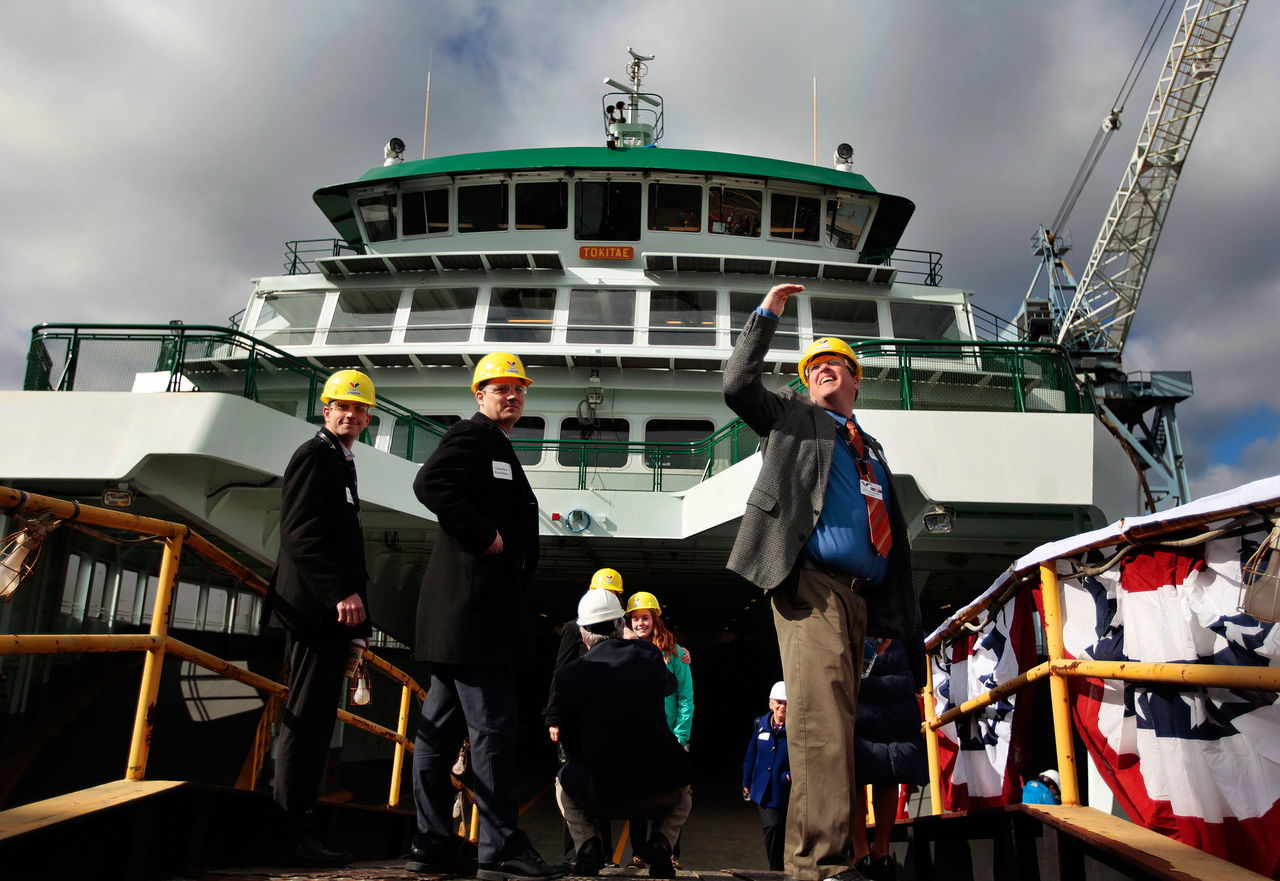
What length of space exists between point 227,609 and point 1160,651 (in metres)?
12.9

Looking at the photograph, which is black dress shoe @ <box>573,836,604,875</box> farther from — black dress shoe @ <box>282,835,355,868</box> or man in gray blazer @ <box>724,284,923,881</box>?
man in gray blazer @ <box>724,284,923,881</box>

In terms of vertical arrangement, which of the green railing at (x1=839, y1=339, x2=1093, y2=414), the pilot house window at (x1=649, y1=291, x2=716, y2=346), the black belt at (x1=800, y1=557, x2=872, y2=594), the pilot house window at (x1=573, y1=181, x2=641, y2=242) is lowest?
the black belt at (x1=800, y1=557, x2=872, y2=594)

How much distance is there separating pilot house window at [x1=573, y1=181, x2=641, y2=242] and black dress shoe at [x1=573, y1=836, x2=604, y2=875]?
46.6 ft

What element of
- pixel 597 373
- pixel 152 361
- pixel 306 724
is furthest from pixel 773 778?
pixel 597 373

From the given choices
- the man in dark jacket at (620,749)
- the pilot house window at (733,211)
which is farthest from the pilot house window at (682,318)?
the man in dark jacket at (620,749)

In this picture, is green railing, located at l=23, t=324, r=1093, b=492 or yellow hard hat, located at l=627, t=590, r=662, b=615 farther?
green railing, located at l=23, t=324, r=1093, b=492

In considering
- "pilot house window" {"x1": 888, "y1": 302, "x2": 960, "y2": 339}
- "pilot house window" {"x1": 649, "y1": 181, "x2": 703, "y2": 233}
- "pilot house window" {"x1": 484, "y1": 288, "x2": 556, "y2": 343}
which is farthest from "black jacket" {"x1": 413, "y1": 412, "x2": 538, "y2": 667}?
"pilot house window" {"x1": 649, "y1": 181, "x2": 703, "y2": 233}

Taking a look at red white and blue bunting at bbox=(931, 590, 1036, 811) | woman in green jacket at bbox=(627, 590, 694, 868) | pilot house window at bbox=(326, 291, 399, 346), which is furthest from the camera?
pilot house window at bbox=(326, 291, 399, 346)

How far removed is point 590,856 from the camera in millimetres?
4113

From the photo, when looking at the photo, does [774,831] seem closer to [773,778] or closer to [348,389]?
[773,778]

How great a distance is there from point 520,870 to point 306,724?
3.39 feet

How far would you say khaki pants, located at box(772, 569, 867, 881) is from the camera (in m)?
2.85

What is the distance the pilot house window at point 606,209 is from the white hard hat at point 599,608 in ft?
44.4

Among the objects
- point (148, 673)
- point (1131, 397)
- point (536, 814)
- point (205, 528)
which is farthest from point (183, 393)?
point (1131, 397)
